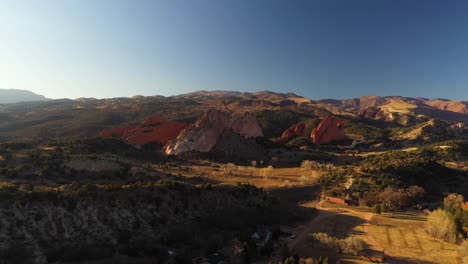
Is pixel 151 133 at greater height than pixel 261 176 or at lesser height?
A: greater

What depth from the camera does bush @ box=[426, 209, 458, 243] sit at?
87.2ft

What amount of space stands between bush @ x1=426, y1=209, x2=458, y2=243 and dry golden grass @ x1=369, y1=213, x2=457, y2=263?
0.64 metres

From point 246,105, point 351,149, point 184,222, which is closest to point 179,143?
point 184,222

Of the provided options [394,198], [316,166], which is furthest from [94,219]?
[316,166]

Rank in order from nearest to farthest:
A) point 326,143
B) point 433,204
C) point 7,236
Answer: point 7,236 < point 433,204 < point 326,143

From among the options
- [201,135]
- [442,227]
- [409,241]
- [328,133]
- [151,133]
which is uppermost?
[328,133]

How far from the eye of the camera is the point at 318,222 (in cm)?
3138

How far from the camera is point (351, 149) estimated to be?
9331cm

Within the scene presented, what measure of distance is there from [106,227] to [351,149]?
81.4m

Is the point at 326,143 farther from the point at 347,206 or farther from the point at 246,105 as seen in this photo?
the point at 246,105

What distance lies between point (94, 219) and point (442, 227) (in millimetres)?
27358

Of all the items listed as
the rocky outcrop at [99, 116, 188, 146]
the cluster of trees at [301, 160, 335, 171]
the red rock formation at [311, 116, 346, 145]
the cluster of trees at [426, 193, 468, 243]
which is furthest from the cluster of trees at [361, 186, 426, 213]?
the red rock formation at [311, 116, 346, 145]

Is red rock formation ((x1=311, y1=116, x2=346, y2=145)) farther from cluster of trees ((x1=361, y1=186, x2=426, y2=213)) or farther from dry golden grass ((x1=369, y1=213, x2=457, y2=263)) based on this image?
dry golden grass ((x1=369, y1=213, x2=457, y2=263))

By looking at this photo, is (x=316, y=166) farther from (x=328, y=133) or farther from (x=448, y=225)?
(x=328, y=133)
